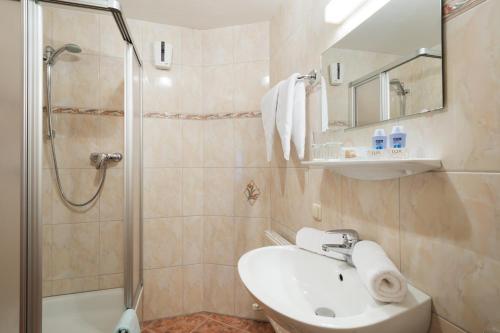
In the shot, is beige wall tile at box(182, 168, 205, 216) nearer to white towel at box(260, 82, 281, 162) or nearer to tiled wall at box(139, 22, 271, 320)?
tiled wall at box(139, 22, 271, 320)

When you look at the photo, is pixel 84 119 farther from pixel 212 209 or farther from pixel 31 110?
pixel 212 209

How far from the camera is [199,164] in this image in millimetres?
2068

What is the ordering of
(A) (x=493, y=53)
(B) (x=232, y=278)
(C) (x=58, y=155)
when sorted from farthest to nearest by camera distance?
(B) (x=232, y=278), (C) (x=58, y=155), (A) (x=493, y=53)

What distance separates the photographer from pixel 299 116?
52.4 inches

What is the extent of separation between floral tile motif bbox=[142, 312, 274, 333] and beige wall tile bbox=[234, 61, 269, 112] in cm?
168

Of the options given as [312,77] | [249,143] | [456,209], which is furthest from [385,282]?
[249,143]

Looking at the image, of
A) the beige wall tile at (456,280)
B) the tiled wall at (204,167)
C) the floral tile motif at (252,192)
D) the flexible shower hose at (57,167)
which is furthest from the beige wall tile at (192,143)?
the beige wall tile at (456,280)

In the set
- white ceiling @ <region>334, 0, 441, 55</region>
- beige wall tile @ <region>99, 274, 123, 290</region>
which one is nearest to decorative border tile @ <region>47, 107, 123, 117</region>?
beige wall tile @ <region>99, 274, 123, 290</region>

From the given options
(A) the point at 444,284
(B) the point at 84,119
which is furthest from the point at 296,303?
(B) the point at 84,119

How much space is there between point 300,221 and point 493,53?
1151 mm

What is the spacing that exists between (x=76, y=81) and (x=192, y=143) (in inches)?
33.7

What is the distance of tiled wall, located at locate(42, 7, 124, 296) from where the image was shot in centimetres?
144

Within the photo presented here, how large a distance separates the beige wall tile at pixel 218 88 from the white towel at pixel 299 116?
0.79 metres

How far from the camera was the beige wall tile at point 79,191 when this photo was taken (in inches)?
56.9
